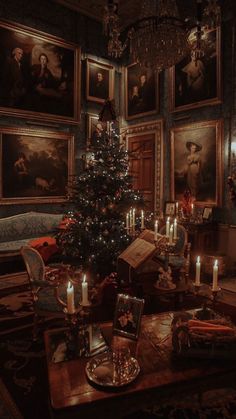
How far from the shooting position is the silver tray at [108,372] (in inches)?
72.1

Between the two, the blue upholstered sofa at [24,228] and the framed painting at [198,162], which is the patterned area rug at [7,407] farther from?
the framed painting at [198,162]

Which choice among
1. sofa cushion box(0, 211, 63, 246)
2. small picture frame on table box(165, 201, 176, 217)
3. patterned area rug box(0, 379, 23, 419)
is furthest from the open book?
sofa cushion box(0, 211, 63, 246)

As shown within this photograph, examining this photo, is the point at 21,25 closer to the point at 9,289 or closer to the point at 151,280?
the point at 9,289

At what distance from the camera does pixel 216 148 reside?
648 centimetres

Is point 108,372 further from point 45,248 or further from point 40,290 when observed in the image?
point 45,248

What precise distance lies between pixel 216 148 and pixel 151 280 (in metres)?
3.69

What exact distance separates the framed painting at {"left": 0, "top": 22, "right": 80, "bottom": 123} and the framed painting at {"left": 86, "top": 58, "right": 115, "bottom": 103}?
0.45 metres

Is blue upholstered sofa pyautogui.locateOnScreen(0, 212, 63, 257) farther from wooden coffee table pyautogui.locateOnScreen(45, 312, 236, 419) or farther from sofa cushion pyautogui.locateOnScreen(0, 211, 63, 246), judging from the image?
wooden coffee table pyautogui.locateOnScreen(45, 312, 236, 419)

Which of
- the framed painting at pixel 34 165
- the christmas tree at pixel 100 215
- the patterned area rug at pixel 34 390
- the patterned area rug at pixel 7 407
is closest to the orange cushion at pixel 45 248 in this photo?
the framed painting at pixel 34 165

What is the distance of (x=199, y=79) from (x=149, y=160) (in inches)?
90.2

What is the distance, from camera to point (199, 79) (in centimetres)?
669

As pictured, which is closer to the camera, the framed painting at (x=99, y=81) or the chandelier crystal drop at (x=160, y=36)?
the chandelier crystal drop at (x=160, y=36)

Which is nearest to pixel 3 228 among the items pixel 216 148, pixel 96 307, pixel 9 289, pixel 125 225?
pixel 9 289

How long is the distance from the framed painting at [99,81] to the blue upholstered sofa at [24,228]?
3283 millimetres
